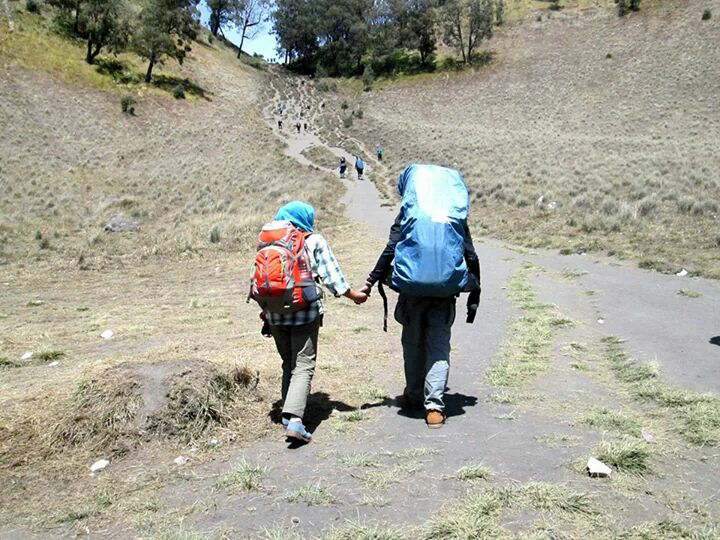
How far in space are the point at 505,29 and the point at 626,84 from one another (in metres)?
24.5

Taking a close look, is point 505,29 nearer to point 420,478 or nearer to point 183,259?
point 183,259

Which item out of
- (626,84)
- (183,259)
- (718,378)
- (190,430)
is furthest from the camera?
(626,84)

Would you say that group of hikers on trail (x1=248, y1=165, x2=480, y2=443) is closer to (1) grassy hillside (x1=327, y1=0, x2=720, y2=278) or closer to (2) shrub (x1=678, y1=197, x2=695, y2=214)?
(1) grassy hillside (x1=327, y1=0, x2=720, y2=278)

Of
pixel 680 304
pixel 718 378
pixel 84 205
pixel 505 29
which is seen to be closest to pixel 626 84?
pixel 505 29

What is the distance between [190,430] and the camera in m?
4.53

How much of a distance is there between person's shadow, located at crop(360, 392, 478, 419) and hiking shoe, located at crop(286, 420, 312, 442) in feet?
3.19

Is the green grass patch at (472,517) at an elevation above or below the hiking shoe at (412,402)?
above

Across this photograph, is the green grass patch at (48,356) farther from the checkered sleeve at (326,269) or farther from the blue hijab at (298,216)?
the checkered sleeve at (326,269)

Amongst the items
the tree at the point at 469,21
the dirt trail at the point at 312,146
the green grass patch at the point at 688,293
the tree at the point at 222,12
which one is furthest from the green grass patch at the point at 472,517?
the tree at the point at 222,12

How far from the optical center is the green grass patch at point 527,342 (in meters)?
6.04

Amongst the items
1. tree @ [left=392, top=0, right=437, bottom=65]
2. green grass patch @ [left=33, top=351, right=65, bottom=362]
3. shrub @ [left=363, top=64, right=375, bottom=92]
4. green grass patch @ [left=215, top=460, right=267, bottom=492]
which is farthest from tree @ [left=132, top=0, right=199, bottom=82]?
green grass patch @ [left=215, top=460, right=267, bottom=492]

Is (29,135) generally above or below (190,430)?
above

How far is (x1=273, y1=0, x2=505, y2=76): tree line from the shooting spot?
7238 centimetres

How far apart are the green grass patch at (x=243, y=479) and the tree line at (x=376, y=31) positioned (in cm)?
7435
